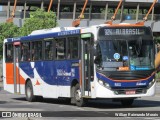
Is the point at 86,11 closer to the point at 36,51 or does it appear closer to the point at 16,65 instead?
the point at 16,65

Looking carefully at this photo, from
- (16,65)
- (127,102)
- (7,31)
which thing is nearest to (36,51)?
(16,65)

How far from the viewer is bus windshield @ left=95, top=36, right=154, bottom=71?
20062mm

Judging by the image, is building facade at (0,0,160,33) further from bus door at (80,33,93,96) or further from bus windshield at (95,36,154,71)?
bus windshield at (95,36,154,71)

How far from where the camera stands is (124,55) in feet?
66.2

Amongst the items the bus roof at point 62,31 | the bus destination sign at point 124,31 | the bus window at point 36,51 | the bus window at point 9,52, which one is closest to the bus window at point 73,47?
the bus roof at point 62,31

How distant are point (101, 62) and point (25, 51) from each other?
7.06 m

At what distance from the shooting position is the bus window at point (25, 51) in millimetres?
25922

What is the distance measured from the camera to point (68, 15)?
79.2 metres

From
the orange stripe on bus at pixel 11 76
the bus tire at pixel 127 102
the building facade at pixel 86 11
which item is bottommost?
the bus tire at pixel 127 102

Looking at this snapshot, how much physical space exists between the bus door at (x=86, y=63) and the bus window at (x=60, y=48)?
63.1 inches

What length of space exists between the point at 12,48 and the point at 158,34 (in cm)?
6161

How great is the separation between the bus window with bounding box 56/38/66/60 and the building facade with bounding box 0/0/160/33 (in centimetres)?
5305

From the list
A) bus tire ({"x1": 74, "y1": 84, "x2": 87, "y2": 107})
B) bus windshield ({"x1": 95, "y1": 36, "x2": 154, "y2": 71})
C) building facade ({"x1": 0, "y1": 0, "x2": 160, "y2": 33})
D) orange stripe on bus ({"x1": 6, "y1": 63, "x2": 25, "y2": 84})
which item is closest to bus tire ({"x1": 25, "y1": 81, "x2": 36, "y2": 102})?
orange stripe on bus ({"x1": 6, "y1": 63, "x2": 25, "y2": 84})

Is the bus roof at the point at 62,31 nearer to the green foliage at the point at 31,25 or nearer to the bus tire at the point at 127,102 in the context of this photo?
the bus tire at the point at 127,102
